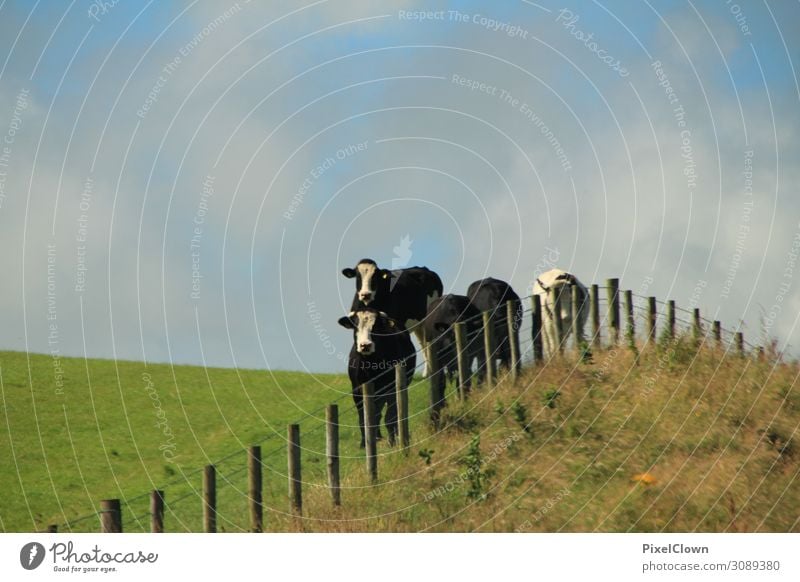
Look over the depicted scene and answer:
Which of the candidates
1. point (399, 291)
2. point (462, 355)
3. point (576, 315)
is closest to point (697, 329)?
point (576, 315)

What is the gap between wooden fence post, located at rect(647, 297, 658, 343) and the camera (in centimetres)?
1953

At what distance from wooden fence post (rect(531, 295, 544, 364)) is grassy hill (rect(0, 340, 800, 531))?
1.28m

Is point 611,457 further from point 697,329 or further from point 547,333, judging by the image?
point 547,333

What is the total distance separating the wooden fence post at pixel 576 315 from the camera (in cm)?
2038

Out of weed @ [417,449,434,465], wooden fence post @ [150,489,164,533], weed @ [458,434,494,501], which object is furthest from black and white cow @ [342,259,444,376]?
wooden fence post @ [150,489,164,533]

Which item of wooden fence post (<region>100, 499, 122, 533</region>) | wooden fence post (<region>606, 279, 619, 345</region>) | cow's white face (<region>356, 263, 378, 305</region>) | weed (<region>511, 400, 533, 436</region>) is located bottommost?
wooden fence post (<region>100, 499, 122, 533</region>)

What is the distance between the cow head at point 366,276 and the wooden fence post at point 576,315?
3286 millimetres

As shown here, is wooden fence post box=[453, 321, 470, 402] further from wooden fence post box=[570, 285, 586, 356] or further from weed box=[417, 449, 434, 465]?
weed box=[417, 449, 434, 465]

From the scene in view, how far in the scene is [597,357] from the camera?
19.5 m

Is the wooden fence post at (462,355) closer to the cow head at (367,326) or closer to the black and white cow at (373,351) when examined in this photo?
the black and white cow at (373,351)

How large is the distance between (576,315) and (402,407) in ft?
15.6
